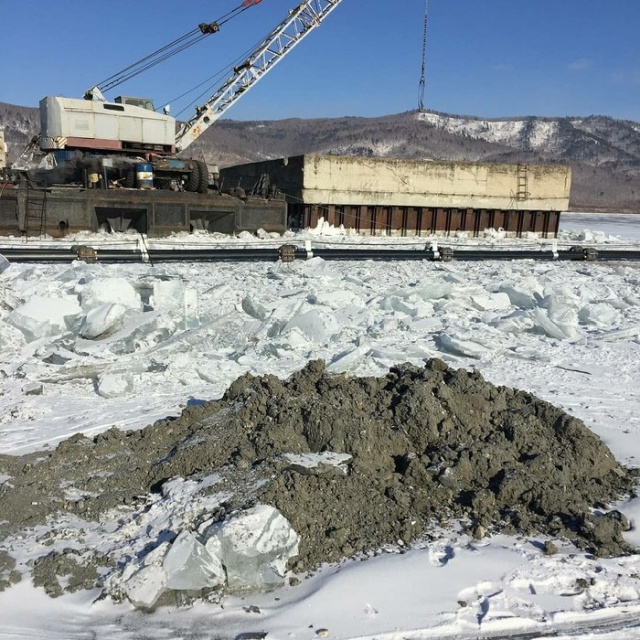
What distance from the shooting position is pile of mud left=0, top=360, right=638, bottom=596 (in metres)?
4.28

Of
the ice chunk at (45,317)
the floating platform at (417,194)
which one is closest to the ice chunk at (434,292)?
the ice chunk at (45,317)

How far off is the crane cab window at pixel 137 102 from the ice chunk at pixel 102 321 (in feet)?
60.8

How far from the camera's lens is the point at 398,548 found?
4098 millimetres

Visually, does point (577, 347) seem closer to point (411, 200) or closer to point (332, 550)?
point (332, 550)

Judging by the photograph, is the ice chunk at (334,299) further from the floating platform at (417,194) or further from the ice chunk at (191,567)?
the floating platform at (417,194)

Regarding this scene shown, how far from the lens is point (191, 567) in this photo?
367cm

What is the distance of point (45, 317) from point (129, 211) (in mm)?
12986

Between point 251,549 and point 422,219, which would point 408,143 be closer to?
point 422,219

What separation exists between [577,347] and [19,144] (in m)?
140

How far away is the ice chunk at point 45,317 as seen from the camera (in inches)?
353

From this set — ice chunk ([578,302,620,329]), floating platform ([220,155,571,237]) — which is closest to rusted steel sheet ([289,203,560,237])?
floating platform ([220,155,571,237])

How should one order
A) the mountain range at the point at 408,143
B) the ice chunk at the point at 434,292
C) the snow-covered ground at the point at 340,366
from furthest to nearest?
the mountain range at the point at 408,143 → the ice chunk at the point at 434,292 → the snow-covered ground at the point at 340,366

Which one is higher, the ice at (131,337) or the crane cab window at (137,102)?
the crane cab window at (137,102)

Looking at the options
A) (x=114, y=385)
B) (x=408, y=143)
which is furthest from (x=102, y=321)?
(x=408, y=143)
